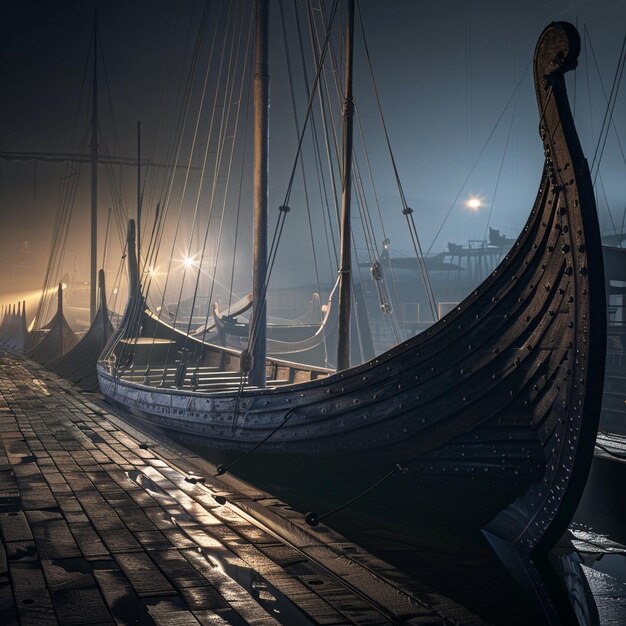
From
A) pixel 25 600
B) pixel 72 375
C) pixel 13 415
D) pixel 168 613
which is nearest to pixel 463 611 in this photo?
pixel 168 613

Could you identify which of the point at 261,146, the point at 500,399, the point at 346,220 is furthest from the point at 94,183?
the point at 500,399

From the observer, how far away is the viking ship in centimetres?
443

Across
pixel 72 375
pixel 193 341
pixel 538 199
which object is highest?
pixel 538 199

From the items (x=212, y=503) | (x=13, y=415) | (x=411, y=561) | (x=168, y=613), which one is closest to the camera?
(x=168, y=613)

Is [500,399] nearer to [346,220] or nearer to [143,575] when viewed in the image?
[143,575]

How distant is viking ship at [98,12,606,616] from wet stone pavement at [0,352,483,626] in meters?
0.85

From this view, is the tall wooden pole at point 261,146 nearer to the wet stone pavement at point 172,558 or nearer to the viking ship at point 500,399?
the viking ship at point 500,399

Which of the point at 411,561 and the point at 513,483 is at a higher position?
the point at 513,483

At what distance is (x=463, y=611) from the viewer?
367 centimetres

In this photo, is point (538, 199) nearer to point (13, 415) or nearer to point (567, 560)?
point (567, 560)

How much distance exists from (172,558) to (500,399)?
248 cm

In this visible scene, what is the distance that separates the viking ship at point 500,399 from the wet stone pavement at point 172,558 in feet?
2.78

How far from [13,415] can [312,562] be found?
8456 mm

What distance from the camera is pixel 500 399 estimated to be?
5016 millimetres
